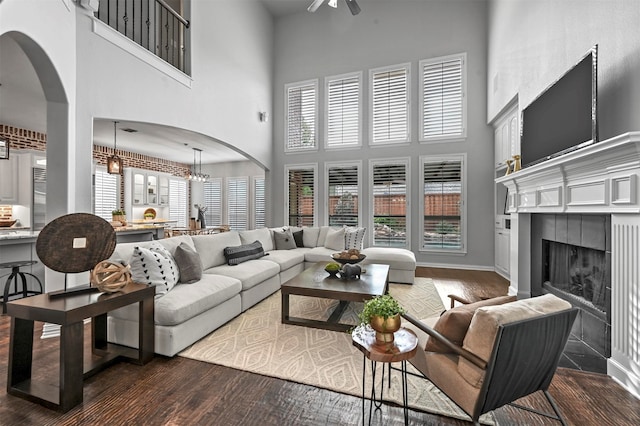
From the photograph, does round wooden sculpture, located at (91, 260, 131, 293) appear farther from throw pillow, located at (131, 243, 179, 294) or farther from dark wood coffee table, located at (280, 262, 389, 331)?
dark wood coffee table, located at (280, 262, 389, 331)

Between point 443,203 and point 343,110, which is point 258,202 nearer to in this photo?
point 343,110

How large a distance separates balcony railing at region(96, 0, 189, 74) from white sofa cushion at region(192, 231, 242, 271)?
281 cm

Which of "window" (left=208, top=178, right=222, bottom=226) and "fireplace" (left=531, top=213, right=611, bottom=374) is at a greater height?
"window" (left=208, top=178, right=222, bottom=226)

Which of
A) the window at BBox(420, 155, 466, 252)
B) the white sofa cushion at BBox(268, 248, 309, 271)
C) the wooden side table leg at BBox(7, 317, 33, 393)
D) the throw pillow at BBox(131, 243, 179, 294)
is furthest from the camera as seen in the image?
the window at BBox(420, 155, 466, 252)

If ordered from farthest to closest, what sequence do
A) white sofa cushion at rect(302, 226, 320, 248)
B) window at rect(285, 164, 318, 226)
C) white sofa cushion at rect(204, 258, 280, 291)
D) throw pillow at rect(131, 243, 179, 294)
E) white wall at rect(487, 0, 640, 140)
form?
window at rect(285, 164, 318, 226)
white sofa cushion at rect(302, 226, 320, 248)
white sofa cushion at rect(204, 258, 280, 291)
throw pillow at rect(131, 243, 179, 294)
white wall at rect(487, 0, 640, 140)

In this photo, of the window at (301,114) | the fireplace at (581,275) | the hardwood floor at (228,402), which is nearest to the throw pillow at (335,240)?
the window at (301,114)

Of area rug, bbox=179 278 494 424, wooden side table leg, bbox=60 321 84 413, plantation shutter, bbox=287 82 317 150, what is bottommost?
area rug, bbox=179 278 494 424

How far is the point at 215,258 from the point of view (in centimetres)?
390

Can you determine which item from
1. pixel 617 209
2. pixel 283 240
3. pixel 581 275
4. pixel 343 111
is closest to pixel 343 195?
pixel 343 111

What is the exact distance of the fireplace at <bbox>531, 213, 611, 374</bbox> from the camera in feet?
7.95

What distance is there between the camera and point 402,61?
6586 millimetres

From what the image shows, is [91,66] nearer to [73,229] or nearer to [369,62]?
[73,229]

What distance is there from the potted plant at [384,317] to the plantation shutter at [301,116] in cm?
616

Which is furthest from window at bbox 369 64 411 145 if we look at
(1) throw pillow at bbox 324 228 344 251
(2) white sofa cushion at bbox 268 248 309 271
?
(2) white sofa cushion at bbox 268 248 309 271
